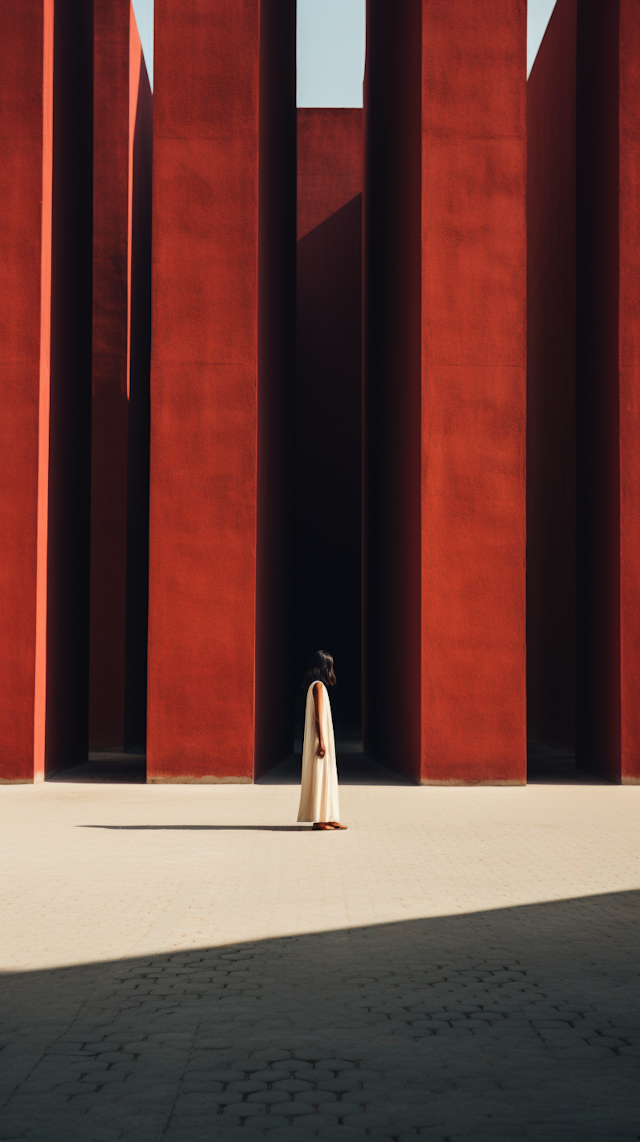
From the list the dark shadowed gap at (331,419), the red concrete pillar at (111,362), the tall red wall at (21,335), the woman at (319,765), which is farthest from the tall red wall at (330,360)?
the woman at (319,765)

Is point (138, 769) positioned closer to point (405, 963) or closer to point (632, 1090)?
point (405, 963)

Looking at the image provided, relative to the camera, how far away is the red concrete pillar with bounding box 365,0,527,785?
1348 centimetres

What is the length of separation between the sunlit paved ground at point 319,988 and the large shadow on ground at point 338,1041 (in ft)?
0.04

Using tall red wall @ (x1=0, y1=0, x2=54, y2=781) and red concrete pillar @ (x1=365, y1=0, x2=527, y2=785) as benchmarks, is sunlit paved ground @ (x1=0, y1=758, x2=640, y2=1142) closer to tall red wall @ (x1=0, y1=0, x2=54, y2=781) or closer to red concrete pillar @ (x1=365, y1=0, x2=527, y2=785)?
red concrete pillar @ (x1=365, y1=0, x2=527, y2=785)

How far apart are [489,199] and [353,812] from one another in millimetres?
8627

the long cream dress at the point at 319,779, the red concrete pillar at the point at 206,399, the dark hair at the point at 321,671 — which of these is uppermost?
the red concrete pillar at the point at 206,399

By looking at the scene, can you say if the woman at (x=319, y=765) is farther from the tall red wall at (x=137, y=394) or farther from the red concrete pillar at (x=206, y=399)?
the tall red wall at (x=137, y=394)

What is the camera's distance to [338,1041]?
3.77m

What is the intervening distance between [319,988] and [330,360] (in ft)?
75.1

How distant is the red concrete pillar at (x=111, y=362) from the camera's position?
19281 millimetres

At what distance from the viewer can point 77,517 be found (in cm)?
1633

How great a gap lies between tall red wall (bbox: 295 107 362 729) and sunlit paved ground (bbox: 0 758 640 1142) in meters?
17.3

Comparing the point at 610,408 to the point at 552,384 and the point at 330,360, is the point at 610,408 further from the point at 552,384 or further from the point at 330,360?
the point at 330,360

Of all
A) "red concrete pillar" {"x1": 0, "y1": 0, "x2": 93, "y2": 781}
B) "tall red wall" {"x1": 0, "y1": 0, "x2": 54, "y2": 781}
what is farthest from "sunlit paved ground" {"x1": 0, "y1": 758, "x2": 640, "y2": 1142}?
"red concrete pillar" {"x1": 0, "y1": 0, "x2": 93, "y2": 781}
